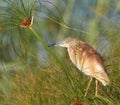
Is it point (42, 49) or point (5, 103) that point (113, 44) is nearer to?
point (42, 49)

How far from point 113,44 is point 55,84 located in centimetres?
34

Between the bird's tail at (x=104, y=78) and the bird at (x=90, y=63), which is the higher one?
the bird at (x=90, y=63)

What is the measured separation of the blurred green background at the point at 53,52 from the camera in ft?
8.30

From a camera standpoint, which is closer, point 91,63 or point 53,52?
point 53,52

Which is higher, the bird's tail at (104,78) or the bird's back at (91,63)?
the bird's back at (91,63)

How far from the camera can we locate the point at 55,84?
2.84 m

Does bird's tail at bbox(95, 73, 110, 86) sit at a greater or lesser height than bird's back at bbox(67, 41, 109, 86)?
lesser

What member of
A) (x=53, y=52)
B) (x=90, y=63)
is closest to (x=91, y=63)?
(x=90, y=63)

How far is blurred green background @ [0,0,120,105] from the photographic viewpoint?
253 centimetres

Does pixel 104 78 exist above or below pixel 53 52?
below

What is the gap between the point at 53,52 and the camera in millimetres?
2354

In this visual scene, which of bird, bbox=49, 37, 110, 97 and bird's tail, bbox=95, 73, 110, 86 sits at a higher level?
bird, bbox=49, 37, 110, 97

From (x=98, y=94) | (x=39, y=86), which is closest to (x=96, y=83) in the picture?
(x=98, y=94)

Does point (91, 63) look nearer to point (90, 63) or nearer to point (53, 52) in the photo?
point (90, 63)
